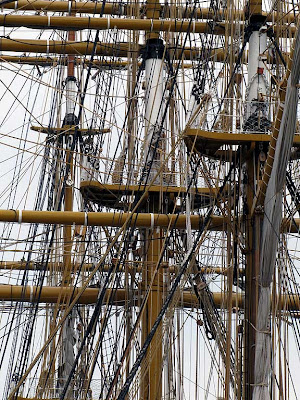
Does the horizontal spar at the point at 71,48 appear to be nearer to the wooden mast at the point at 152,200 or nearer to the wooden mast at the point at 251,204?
the wooden mast at the point at 152,200

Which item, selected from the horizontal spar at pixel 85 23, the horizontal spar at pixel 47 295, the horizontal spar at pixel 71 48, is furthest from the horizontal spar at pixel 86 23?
the horizontal spar at pixel 47 295

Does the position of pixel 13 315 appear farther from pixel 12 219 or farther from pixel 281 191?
pixel 281 191

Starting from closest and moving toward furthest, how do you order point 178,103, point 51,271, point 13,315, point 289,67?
point 289,67
point 178,103
point 13,315
point 51,271

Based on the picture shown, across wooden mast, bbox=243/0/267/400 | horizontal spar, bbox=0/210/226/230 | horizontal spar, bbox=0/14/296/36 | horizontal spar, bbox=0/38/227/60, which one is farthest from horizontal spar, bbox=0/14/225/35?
wooden mast, bbox=243/0/267/400

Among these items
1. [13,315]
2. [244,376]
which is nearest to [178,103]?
[13,315]

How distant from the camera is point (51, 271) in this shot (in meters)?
32.4

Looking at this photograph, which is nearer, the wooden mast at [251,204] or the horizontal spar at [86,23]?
the wooden mast at [251,204]

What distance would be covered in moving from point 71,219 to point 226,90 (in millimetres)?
6060

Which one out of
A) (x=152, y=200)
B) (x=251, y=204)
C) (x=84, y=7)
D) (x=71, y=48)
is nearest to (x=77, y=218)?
(x=152, y=200)

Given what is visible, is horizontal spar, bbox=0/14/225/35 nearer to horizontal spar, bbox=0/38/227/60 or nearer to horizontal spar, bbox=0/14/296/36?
horizontal spar, bbox=0/14/296/36

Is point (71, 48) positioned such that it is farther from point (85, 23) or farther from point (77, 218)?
point (77, 218)

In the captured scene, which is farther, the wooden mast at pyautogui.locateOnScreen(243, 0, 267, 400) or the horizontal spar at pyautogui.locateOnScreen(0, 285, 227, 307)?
the horizontal spar at pyautogui.locateOnScreen(0, 285, 227, 307)

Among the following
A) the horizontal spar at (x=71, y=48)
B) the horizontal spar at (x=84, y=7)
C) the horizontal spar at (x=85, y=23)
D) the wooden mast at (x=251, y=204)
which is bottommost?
the wooden mast at (x=251, y=204)

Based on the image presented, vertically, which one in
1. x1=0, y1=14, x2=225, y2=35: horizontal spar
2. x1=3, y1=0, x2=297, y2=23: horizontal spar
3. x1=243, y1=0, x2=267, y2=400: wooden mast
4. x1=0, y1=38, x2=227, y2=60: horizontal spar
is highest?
x1=3, y1=0, x2=297, y2=23: horizontal spar
